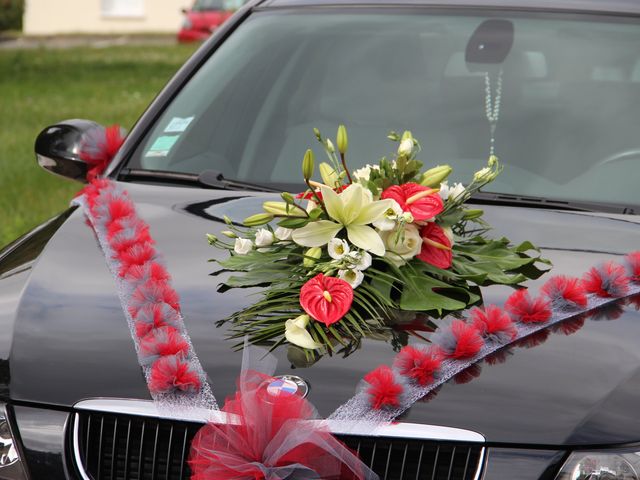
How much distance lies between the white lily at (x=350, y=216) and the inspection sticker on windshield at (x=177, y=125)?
1.17 meters

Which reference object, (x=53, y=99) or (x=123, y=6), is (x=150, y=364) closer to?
(x=53, y=99)

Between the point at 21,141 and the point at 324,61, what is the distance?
7109 mm

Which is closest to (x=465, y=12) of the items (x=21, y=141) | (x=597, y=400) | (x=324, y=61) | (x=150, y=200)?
(x=324, y=61)

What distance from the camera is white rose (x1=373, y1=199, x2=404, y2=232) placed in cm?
258

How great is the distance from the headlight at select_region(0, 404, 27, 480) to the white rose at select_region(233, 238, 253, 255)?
63cm

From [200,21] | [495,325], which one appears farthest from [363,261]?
[200,21]

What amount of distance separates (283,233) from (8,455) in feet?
2.44

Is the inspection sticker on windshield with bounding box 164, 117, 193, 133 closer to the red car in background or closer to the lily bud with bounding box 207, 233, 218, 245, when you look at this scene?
the lily bud with bounding box 207, 233, 218, 245

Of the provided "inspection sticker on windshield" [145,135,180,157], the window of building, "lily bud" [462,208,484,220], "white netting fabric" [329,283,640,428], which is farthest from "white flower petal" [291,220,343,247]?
the window of building

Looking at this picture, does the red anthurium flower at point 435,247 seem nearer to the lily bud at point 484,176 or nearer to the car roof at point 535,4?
the lily bud at point 484,176

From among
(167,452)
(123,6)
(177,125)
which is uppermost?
(177,125)

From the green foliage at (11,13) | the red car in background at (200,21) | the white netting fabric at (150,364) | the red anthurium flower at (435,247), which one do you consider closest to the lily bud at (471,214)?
the red anthurium flower at (435,247)

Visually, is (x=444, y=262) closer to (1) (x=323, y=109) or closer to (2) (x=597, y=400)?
(2) (x=597, y=400)

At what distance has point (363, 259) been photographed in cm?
255
